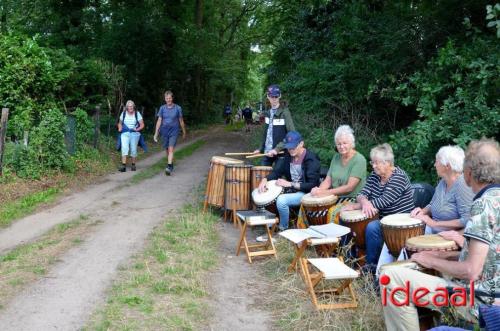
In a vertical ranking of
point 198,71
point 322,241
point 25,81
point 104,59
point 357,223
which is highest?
point 198,71

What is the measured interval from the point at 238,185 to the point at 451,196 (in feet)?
12.6

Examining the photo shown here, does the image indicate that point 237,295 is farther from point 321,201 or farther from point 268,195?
point 268,195

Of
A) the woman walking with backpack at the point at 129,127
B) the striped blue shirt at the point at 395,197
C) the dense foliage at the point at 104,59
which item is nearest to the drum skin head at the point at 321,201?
the striped blue shirt at the point at 395,197

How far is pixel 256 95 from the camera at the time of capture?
223ft

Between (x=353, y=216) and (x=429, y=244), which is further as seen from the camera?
(x=353, y=216)

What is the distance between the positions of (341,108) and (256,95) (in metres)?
56.7

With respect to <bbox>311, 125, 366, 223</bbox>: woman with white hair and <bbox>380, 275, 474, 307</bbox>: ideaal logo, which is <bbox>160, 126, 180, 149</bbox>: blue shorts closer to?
<bbox>311, 125, 366, 223</bbox>: woman with white hair

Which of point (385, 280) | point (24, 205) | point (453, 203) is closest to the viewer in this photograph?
point (385, 280)

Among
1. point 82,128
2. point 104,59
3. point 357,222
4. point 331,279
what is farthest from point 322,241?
point 104,59

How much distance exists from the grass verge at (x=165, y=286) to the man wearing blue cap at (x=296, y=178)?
1.06m

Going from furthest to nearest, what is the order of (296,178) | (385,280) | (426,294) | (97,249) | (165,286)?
1. (296,178)
2. (97,249)
3. (165,286)
4. (385,280)
5. (426,294)

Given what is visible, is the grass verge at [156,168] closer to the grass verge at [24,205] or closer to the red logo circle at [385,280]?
the grass verge at [24,205]

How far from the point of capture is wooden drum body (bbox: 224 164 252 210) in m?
8.05

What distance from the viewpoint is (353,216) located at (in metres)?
5.52
